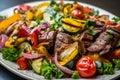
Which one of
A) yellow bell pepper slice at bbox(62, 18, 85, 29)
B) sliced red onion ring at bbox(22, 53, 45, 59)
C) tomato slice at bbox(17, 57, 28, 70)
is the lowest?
tomato slice at bbox(17, 57, 28, 70)

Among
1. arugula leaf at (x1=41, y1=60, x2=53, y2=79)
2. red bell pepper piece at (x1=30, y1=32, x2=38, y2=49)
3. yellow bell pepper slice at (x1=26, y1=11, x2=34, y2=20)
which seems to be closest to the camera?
arugula leaf at (x1=41, y1=60, x2=53, y2=79)

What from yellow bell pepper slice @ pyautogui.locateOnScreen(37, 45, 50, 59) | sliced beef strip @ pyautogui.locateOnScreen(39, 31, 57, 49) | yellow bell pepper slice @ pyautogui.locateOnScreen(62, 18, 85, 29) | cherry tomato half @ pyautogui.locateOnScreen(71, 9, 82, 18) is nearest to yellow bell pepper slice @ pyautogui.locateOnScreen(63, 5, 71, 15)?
cherry tomato half @ pyautogui.locateOnScreen(71, 9, 82, 18)

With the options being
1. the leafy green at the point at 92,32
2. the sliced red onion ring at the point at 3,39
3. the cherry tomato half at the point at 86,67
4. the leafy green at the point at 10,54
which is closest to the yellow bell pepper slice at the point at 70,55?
the cherry tomato half at the point at 86,67

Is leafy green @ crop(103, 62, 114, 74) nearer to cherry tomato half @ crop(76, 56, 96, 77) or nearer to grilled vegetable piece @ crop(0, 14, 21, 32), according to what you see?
cherry tomato half @ crop(76, 56, 96, 77)

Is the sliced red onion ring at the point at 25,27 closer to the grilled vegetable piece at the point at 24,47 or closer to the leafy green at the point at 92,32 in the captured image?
the grilled vegetable piece at the point at 24,47

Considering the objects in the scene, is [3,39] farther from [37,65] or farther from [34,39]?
[37,65]

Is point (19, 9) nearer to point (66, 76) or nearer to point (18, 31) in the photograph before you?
point (18, 31)

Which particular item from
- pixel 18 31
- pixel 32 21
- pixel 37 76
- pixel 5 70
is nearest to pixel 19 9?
pixel 32 21
